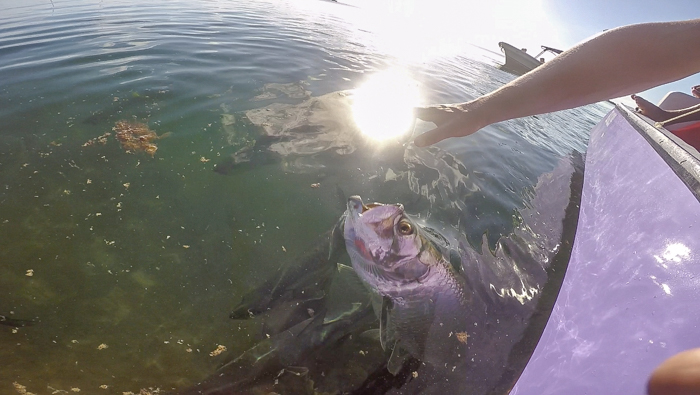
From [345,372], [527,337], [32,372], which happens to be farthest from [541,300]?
[32,372]

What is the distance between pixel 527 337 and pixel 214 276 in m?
3.02

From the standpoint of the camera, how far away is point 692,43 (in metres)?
1.88

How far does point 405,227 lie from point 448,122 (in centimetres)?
82

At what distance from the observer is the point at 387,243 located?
233 centimetres

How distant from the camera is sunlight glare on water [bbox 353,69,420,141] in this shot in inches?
232

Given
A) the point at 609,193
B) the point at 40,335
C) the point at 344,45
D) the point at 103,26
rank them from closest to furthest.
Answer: the point at 40,335 → the point at 609,193 → the point at 103,26 → the point at 344,45

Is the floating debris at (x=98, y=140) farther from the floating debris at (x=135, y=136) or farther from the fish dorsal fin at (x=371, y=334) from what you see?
the fish dorsal fin at (x=371, y=334)

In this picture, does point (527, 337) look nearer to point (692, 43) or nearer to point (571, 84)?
point (571, 84)

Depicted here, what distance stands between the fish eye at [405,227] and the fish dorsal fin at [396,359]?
106 cm

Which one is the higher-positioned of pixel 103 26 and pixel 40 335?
pixel 103 26

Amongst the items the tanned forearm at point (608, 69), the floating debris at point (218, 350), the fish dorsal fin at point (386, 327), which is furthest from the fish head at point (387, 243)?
the floating debris at point (218, 350)

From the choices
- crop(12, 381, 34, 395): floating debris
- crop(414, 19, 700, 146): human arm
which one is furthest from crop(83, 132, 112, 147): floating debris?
crop(414, 19, 700, 146): human arm

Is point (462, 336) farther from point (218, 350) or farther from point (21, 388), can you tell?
point (21, 388)

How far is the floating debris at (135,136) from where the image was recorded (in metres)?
4.21
